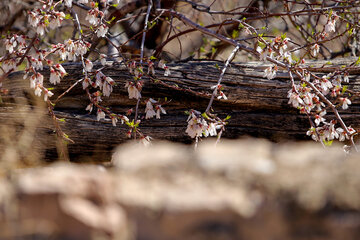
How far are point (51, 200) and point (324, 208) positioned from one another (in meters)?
0.76

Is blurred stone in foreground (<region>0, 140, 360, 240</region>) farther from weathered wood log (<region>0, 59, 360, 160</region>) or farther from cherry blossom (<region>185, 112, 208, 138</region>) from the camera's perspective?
weathered wood log (<region>0, 59, 360, 160</region>)

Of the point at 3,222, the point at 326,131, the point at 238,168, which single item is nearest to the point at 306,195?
the point at 238,168

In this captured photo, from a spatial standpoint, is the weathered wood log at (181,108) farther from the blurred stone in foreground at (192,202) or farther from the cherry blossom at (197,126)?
the blurred stone in foreground at (192,202)

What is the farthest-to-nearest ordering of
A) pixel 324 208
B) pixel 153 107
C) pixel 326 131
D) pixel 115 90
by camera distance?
1. pixel 115 90
2. pixel 153 107
3. pixel 326 131
4. pixel 324 208

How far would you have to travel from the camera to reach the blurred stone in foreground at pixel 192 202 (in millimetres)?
1075

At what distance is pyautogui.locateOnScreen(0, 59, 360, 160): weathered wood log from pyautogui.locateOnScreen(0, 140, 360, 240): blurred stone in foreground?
8.74 ft

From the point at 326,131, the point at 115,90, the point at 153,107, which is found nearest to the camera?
the point at 326,131

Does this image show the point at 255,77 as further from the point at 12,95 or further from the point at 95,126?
the point at 12,95

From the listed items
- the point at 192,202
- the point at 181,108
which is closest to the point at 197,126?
the point at 181,108

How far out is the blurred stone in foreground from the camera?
1075 mm

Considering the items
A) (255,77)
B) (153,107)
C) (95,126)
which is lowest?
(95,126)

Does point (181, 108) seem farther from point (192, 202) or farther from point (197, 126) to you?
point (192, 202)

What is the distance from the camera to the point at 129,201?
1140mm

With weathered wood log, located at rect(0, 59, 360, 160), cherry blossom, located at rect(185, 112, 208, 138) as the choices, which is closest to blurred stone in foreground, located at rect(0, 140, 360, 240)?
cherry blossom, located at rect(185, 112, 208, 138)
